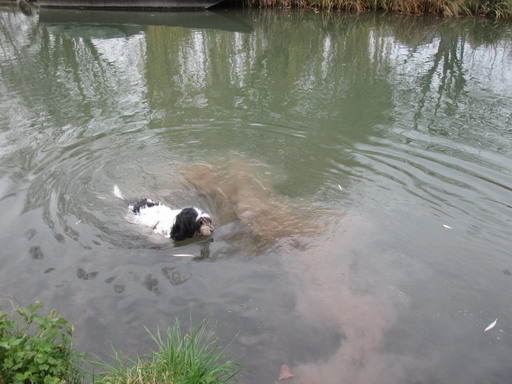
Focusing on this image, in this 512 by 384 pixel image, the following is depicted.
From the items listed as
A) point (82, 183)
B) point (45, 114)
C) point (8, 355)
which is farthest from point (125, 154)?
point (8, 355)

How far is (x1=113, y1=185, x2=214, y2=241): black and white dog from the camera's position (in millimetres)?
4992

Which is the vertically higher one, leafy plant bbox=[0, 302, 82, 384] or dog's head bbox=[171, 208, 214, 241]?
leafy plant bbox=[0, 302, 82, 384]

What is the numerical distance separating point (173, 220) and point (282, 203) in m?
1.65

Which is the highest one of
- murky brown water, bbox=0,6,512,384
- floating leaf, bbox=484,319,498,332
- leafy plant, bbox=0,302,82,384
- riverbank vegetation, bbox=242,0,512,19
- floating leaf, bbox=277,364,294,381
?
riverbank vegetation, bbox=242,0,512,19

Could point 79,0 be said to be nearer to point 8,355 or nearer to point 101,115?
point 101,115

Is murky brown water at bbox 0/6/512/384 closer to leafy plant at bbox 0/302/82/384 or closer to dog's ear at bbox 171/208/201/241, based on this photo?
dog's ear at bbox 171/208/201/241

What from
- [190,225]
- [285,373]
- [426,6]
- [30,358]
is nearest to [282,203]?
[190,225]

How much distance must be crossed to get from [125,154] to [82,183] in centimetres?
108

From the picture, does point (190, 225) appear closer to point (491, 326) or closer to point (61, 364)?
point (61, 364)

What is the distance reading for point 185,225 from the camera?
4.99 meters

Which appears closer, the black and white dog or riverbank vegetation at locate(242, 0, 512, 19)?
the black and white dog

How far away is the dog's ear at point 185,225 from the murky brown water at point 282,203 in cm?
15

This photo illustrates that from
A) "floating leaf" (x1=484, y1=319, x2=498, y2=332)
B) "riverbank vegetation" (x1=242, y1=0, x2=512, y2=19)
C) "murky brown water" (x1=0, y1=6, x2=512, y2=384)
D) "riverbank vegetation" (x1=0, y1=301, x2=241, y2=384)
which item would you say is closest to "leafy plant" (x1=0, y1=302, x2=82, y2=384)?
"riverbank vegetation" (x1=0, y1=301, x2=241, y2=384)

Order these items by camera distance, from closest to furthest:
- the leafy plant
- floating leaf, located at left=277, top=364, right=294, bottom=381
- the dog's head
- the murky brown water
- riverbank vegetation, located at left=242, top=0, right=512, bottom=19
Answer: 1. the leafy plant
2. floating leaf, located at left=277, top=364, right=294, bottom=381
3. the murky brown water
4. the dog's head
5. riverbank vegetation, located at left=242, top=0, right=512, bottom=19
